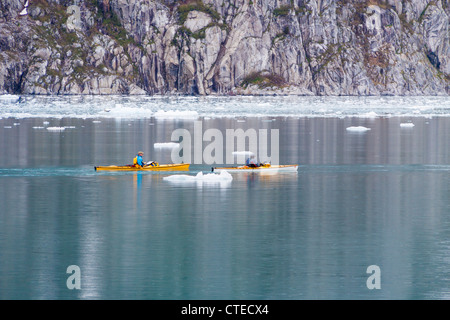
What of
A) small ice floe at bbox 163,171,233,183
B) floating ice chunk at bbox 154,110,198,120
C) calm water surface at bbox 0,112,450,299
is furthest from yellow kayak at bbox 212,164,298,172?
floating ice chunk at bbox 154,110,198,120

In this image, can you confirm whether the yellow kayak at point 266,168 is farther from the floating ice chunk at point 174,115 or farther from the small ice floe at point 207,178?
the floating ice chunk at point 174,115

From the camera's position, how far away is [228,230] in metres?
29.3

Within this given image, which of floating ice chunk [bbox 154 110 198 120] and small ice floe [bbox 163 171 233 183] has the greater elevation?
floating ice chunk [bbox 154 110 198 120]

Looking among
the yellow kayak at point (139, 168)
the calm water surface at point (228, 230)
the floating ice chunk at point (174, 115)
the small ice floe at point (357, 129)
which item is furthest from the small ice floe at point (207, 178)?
the floating ice chunk at point (174, 115)

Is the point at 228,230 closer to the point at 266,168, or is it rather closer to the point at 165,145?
the point at 266,168

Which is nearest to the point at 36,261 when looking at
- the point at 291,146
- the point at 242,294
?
the point at 242,294

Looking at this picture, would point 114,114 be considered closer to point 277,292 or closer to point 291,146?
point 291,146

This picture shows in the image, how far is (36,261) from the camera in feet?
81.3

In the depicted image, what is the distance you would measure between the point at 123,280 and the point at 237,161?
3109cm

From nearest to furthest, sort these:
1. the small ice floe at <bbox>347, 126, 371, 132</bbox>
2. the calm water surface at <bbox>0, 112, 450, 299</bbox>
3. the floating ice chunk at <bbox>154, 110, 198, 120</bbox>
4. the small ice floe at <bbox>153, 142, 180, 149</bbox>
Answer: the calm water surface at <bbox>0, 112, 450, 299</bbox>, the small ice floe at <bbox>153, 142, 180, 149</bbox>, the small ice floe at <bbox>347, 126, 371, 132</bbox>, the floating ice chunk at <bbox>154, 110, 198, 120</bbox>

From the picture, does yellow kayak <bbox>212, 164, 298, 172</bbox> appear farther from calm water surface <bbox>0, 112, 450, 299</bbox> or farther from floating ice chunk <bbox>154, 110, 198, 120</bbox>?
floating ice chunk <bbox>154, 110, 198, 120</bbox>

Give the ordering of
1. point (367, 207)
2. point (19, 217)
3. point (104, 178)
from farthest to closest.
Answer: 1. point (104, 178)
2. point (367, 207)
3. point (19, 217)

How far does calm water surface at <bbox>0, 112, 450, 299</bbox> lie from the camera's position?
22.4 metres

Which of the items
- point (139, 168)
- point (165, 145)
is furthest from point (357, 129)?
point (139, 168)
